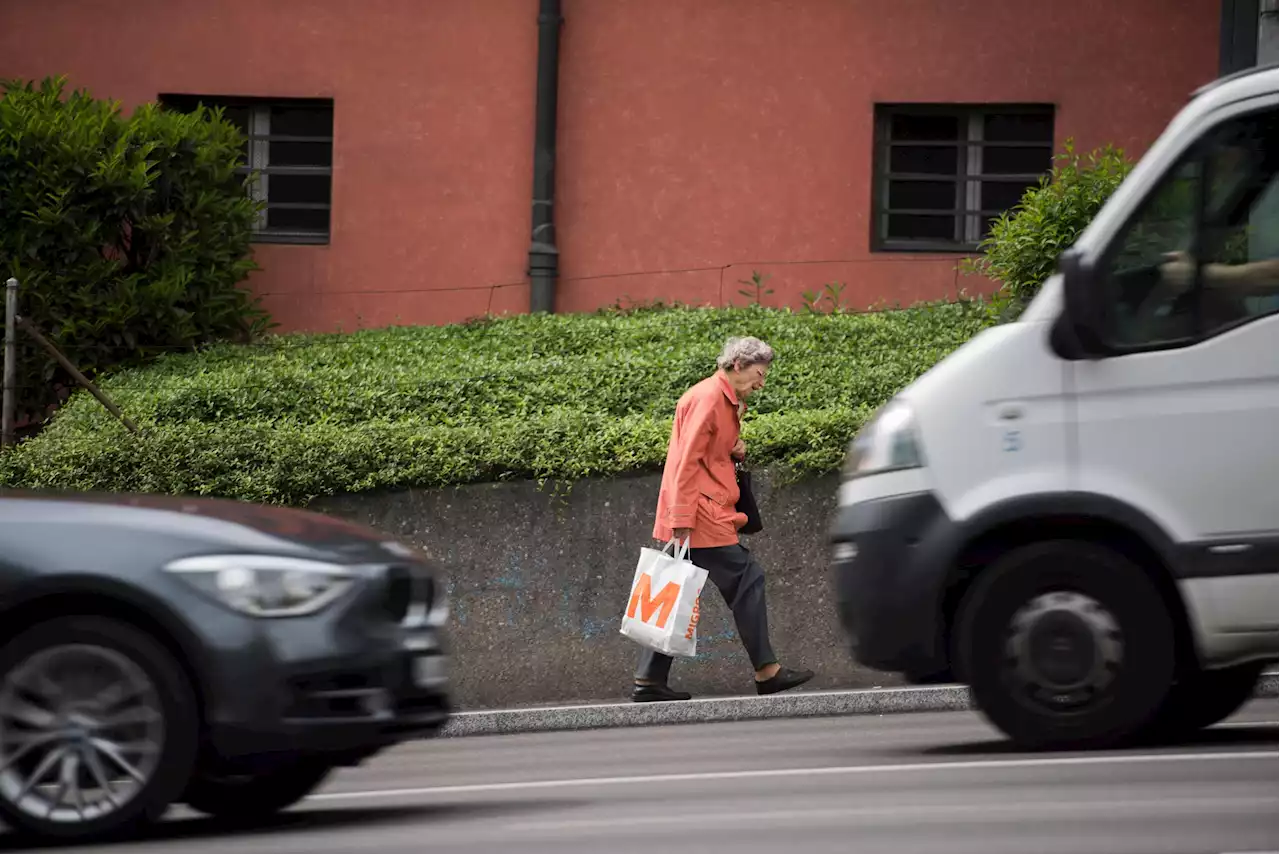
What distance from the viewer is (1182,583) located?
686 centimetres

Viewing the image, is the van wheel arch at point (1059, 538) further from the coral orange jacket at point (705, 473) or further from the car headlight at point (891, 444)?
the coral orange jacket at point (705, 473)

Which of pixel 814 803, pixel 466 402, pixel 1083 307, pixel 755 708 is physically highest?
pixel 1083 307

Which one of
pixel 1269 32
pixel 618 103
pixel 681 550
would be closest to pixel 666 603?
pixel 681 550

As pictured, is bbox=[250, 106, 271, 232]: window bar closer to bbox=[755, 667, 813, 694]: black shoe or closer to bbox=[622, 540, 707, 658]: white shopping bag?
bbox=[622, 540, 707, 658]: white shopping bag

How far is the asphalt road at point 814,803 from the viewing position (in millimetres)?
5895

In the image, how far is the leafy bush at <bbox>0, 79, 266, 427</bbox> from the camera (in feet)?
52.1

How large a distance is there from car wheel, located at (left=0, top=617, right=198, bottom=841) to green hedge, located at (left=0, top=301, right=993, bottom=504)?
18.6ft

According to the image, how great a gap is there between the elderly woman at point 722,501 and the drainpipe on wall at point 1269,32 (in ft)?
19.6

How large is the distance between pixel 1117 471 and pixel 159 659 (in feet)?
9.94

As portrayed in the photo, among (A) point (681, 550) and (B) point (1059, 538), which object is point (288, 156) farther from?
(B) point (1059, 538)

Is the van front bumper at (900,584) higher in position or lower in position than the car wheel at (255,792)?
higher

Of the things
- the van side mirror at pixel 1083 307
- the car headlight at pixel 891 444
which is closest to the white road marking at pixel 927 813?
the car headlight at pixel 891 444

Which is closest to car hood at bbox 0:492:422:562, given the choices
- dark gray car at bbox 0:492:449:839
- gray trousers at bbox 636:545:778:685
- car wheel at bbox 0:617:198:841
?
dark gray car at bbox 0:492:449:839

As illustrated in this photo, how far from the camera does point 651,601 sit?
1039cm
